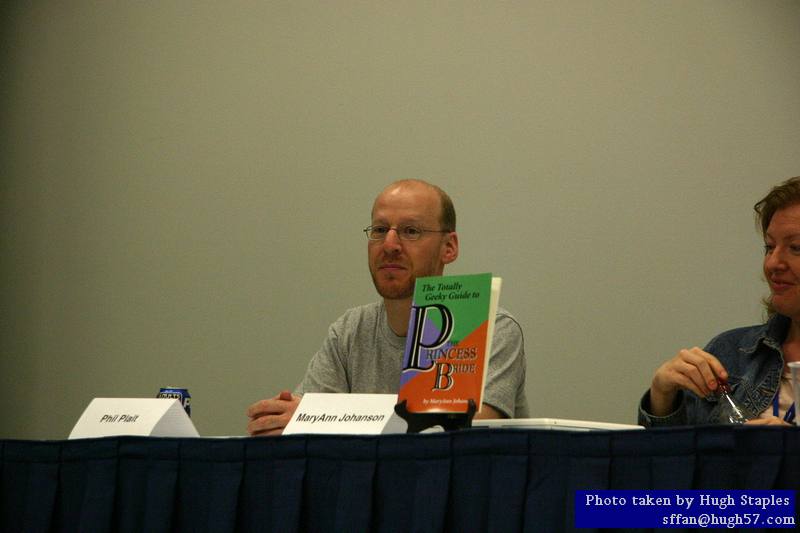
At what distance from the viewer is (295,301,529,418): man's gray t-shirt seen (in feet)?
6.91

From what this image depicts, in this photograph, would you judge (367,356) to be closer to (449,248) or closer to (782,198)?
(449,248)

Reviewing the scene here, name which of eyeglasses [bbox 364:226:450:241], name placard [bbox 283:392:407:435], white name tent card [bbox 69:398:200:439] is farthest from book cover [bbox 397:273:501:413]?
eyeglasses [bbox 364:226:450:241]

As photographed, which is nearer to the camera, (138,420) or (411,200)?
(138,420)

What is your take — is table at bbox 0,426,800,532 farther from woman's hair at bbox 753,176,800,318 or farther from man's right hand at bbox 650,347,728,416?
woman's hair at bbox 753,176,800,318

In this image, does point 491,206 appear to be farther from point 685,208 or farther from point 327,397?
point 327,397

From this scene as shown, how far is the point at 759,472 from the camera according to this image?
3.63ft

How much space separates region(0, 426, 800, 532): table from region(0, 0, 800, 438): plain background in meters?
1.59

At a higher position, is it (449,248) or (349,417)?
(449,248)

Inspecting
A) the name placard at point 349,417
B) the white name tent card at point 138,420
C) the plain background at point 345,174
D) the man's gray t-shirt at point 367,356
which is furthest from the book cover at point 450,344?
the plain background at point 345,174

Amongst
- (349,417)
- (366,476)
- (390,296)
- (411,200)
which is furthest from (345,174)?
(366,476)

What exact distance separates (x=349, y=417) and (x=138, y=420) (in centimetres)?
40

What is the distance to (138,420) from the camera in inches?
61.6

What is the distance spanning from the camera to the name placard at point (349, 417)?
1.41 meters

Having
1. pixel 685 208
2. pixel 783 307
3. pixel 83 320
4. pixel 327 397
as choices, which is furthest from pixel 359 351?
pixel 83 320
